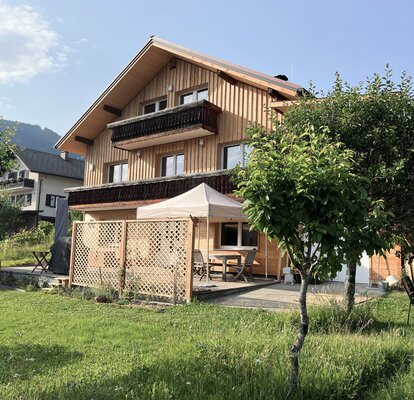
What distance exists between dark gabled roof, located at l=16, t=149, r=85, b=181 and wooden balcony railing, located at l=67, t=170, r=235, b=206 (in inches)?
994

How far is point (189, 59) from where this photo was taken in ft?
57.7

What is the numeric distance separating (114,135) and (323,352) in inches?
Answer: 661

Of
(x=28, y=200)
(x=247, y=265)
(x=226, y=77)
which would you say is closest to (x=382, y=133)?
(x=247, y=265)

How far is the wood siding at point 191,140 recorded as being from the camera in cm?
1605

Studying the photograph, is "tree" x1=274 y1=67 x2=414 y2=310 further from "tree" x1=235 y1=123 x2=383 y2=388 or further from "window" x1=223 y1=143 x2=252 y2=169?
"window" x1=223 y1=143 x2=252 y2=169

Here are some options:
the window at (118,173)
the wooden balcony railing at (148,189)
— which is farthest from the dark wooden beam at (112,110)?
the wooden balcony railing at (148,189)

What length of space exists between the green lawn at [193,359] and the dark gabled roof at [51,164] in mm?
40261

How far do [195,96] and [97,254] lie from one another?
958cm

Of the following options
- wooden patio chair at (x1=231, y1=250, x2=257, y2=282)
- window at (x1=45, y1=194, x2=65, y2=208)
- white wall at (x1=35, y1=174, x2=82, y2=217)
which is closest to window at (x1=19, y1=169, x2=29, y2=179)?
white wall at (x1=35, y1=174, x2=82, y2=217)

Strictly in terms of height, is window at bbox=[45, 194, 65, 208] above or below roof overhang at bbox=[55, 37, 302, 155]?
below

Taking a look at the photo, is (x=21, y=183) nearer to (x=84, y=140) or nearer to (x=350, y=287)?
(x=84, y=140)

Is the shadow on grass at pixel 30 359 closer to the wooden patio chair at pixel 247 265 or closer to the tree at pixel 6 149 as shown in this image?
the tree at pixel 6 149

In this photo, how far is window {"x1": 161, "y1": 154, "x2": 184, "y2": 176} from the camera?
60.3 ft

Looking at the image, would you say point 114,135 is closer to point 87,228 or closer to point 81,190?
point 81,190
